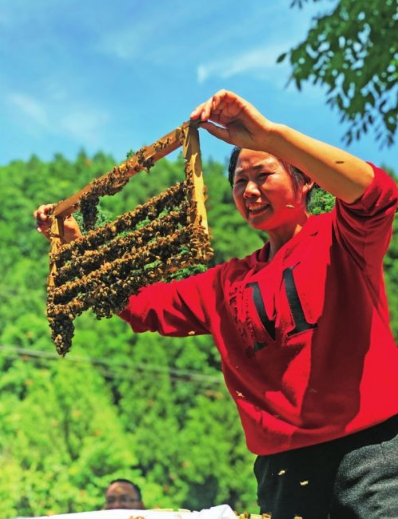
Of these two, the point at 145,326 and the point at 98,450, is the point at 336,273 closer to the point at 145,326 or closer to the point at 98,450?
the point at 145,326

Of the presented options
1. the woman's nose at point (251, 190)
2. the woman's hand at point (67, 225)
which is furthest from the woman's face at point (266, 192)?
the woman's hand at point (67, 225)

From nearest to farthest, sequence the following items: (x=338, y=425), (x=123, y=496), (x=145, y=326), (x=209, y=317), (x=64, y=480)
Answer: (x=338, y=425) < (x=209, y=317) < (x=145, y=326) < (x=123, y=496) < (x=64, y=480)

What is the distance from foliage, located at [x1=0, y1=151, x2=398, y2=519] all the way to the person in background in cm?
190

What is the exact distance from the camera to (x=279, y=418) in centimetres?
240


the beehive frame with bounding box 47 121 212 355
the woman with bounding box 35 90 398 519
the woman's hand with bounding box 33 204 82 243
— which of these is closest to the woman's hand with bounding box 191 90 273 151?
the woman with bounding box 35 90 398 519

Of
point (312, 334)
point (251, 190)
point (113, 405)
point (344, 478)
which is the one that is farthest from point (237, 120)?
point (113, 405)

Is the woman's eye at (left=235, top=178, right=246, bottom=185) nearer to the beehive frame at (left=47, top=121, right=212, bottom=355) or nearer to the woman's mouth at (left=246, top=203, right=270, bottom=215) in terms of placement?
the woman's mouth at (left=246, top=203, right=270, bottom=215)

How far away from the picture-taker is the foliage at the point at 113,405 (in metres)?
8.31

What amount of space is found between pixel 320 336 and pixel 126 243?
88cm

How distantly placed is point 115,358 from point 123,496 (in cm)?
297

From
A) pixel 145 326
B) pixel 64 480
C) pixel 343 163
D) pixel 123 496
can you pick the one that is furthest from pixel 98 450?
pixel 343 163

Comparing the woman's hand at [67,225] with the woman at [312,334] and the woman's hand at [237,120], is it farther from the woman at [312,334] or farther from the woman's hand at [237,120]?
the woman's hand at [237,120]

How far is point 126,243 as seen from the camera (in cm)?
282

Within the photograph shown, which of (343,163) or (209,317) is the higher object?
(343,163)
